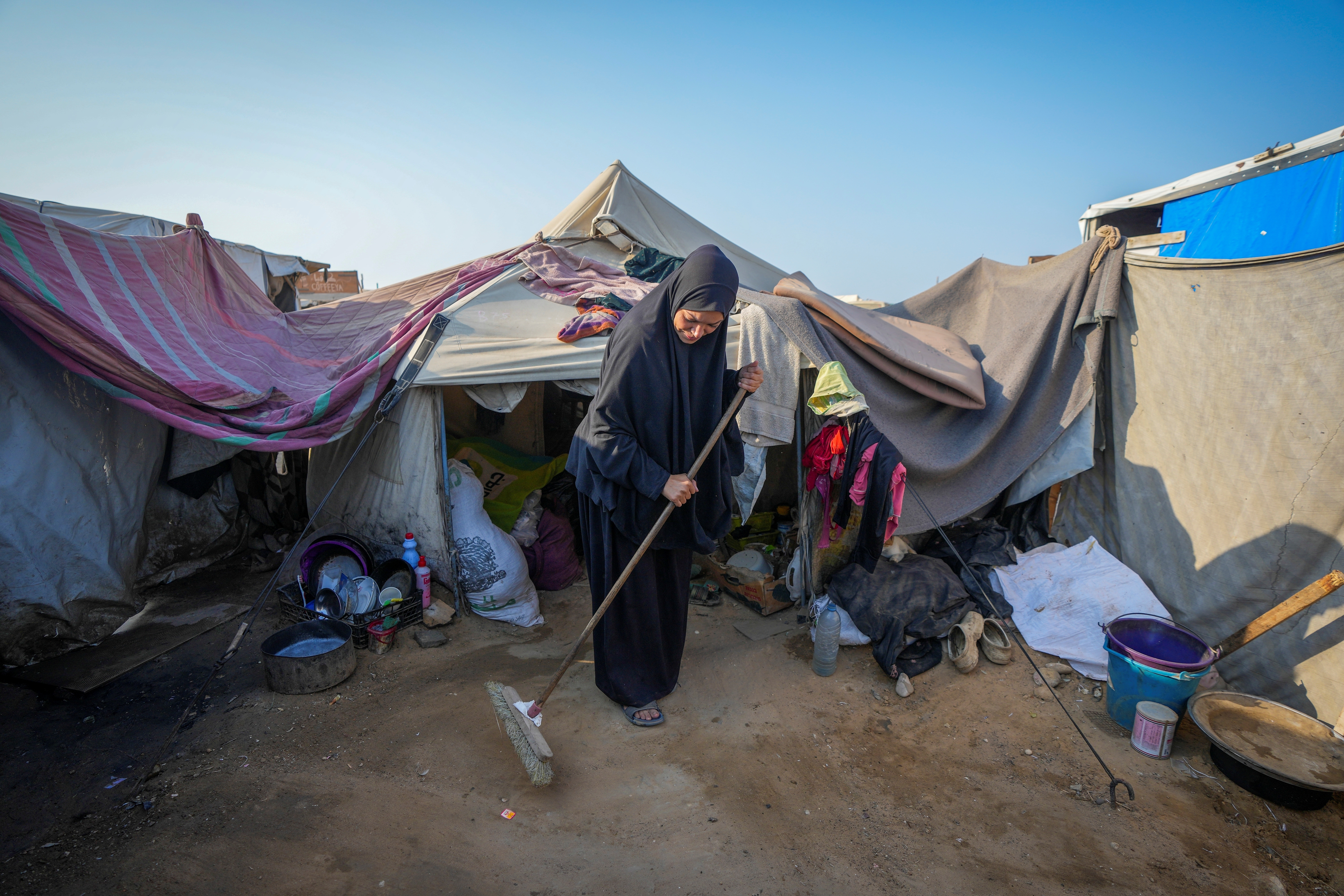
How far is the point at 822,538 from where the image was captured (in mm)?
4195

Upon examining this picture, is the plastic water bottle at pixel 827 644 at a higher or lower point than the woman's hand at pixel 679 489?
lower

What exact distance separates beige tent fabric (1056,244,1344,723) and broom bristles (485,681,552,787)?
3946mm

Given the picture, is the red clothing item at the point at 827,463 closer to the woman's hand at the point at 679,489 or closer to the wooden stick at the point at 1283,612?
the woman's hand at the point at 679,489

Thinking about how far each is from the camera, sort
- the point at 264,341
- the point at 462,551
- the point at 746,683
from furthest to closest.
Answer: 1. the point at 264,341
2. the point at 462,551
3. the point at 746,683

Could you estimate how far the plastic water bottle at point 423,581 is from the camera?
4.19 m

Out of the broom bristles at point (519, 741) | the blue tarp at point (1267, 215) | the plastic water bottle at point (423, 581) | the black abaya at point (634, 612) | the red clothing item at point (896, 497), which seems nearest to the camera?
the broom bristles at point (519, 741)

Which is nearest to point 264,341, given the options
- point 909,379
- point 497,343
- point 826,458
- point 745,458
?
point 497,343

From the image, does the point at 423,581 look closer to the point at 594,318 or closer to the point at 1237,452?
the point at 594,318

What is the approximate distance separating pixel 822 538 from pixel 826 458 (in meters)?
0.59

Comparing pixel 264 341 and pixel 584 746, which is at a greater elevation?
pixel 264 341

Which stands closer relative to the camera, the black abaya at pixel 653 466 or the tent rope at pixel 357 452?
the black abaya at pixel 653 466

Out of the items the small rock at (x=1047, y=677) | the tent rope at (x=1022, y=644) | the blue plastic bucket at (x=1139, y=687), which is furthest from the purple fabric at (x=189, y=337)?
the blue plastic bucket at (x=1139, y=687)

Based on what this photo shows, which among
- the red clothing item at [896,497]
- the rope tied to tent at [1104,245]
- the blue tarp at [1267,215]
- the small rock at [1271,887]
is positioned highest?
the blue tarp at [1267,215]

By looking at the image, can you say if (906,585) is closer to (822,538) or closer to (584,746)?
(822,538)
